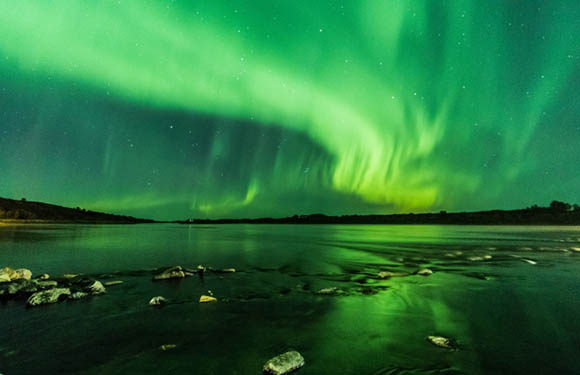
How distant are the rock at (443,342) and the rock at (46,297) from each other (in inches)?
519

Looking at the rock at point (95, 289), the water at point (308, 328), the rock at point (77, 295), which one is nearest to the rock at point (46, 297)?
the rock at point (77, 295)

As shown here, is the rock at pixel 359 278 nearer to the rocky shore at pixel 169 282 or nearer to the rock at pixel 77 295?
the rocky shore at pixel 169 282

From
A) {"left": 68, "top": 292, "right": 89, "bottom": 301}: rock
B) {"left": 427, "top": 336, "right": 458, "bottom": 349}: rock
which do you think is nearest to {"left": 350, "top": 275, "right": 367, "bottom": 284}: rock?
{"left": 427, "top": 336, "right": 458, "bottom": 349}: rock

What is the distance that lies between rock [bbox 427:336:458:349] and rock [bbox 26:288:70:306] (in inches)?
519

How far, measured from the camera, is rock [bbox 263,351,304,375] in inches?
225

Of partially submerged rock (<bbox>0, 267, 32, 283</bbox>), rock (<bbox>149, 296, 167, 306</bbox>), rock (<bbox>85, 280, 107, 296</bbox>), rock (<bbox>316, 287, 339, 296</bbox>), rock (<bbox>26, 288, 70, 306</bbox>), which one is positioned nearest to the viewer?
rock (<bbox>26, 288, 70, 306</bbox>)

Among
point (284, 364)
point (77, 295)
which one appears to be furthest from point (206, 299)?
point (284, 364)

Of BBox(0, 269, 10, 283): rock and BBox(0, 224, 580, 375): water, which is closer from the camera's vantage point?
BBox(0, 224, 580, 375): water

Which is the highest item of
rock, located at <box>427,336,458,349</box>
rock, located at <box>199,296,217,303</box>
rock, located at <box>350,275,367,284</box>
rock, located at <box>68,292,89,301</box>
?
rock, located at <box>427,336,458,349</box>

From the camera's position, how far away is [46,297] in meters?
10.5

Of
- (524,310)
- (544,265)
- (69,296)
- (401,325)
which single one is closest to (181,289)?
Answer: (69,296)

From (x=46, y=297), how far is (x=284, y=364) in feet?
33.7

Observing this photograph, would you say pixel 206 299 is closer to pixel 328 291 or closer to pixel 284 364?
pixel 328 291

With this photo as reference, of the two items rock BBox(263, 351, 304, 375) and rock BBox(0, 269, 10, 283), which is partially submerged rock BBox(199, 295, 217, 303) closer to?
rock BBox(263, 351, 304, 375)
